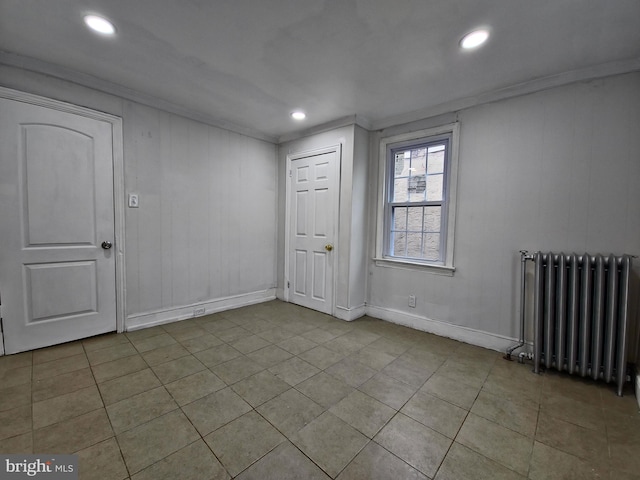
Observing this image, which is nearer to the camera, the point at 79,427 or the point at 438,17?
the point at 79,427

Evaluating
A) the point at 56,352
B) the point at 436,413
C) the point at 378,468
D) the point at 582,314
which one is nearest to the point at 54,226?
the point at 56,352

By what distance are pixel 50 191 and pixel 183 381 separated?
203 cm

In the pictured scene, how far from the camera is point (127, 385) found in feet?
6.32

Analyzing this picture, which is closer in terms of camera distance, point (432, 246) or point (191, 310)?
point (432, 246)

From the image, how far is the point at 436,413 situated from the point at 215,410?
1.36 metres

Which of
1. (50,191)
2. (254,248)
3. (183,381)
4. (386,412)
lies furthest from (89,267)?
(386,412)

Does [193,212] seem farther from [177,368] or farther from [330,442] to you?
[330,442]

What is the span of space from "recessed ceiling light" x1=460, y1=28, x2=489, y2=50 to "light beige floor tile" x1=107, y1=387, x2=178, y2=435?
3039 millimetres

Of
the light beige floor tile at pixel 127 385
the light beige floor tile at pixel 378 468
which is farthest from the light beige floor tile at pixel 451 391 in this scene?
the light beige floor tile at pixel 127 385

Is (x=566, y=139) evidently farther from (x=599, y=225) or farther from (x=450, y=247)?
(x=450, y=247)

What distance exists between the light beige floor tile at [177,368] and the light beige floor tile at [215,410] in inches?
15.2

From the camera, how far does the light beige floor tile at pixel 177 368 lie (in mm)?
2042

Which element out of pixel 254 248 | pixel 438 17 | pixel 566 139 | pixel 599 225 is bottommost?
pixel 254 248

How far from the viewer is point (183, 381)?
6.53 ft
